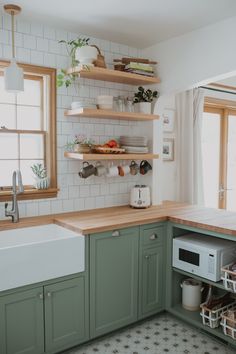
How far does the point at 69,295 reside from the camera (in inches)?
99.0

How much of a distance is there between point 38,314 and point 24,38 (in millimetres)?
2180

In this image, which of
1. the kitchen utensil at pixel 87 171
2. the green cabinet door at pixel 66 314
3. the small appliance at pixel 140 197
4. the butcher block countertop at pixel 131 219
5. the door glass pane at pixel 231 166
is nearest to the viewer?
the green cabinet door at pixel 66 314

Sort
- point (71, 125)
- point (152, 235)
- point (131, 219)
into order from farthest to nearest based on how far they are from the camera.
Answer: point (71, 125)
point (152, 235)
point (131, 219)

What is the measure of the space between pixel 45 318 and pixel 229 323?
139 cm

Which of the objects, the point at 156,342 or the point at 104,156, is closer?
the point at 156,342

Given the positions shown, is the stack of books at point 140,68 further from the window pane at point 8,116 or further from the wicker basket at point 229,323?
the wicker basket at point 229,323

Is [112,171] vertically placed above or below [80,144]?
below

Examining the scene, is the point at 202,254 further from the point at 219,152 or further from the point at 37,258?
the point at 219,152

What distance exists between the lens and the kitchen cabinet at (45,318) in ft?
7.39

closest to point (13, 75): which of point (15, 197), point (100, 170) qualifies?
point (15, 197)

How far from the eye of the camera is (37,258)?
7.63 feet

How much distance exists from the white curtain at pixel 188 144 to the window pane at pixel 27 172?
5.94 ft

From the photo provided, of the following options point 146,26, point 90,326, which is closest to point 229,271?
point 90,326

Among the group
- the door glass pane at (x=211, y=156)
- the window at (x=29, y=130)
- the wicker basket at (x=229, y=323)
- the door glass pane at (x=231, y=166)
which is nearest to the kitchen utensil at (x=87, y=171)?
the window at (x=29, y=130)
